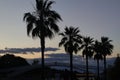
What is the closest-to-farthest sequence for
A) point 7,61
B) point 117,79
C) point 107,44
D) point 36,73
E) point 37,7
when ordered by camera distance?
point 37,7 < point 117,79 < point 36,73 < point 107,44 < point 7,61

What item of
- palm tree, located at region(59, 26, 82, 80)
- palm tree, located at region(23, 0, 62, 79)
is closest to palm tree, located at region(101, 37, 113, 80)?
palm tree, located at region(59, 26, 82, 80)

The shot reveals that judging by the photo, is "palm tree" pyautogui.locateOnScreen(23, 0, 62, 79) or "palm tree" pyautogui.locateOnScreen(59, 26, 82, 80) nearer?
"palm tree" pyautogui.locateOnScreen(23, 0, 62, 79)

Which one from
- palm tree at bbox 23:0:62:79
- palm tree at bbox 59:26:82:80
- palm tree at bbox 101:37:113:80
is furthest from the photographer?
palm tree at bbox 101:37:113:80

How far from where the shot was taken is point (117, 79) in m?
59.6

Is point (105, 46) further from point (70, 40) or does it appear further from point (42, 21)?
point (42, 21)

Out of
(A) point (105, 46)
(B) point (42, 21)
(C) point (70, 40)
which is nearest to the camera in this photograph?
(B) point (42, 21)

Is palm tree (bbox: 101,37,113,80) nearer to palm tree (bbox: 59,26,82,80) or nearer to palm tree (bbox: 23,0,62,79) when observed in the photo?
palm tree (bbox: 59,26,82,80)

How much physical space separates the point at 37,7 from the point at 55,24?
3101mm

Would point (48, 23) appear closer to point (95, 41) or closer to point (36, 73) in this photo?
point (36, 73)

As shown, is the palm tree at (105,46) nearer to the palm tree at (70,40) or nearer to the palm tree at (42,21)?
the palm tree at (70,40)

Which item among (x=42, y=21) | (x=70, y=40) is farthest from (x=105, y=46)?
(x=42, y=21)

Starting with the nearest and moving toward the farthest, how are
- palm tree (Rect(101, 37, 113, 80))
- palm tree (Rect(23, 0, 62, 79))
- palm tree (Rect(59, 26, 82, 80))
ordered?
palm tree (Rect(23, 0, 62, 79))
palm tree (Rect(59, 26, 82, 80))
palm tree (Rect(101, 37, 113, 80))

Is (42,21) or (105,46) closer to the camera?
(42,21)

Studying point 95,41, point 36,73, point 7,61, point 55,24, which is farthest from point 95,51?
point 55,24
